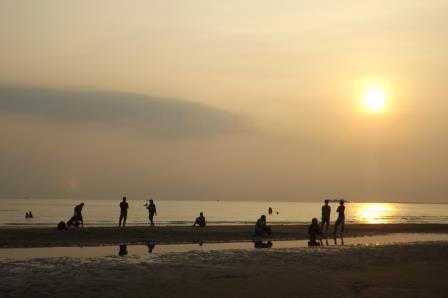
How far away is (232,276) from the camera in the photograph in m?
15.9

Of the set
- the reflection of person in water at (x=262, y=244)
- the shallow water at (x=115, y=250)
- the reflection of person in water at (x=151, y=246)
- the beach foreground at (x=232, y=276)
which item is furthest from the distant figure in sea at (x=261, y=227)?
the beach foreground at (x=232, y=276)

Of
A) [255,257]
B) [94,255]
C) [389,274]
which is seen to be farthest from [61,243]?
[389,274]

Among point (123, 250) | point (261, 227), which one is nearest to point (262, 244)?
point (261, 227)

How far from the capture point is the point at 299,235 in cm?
3475

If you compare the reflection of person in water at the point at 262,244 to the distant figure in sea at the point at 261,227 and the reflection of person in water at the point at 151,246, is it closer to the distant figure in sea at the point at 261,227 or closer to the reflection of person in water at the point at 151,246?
the distant figure in sea at the point at 261,227

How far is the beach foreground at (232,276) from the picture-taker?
13.2 meters

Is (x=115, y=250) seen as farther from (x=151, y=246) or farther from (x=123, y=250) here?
(x=151, y=246)

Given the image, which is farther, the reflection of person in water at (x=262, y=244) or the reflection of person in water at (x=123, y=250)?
the reflection of person in water at (x=262, y=244)

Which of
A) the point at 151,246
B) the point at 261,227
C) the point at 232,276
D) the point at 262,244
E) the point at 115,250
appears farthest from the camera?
the point at 261,227

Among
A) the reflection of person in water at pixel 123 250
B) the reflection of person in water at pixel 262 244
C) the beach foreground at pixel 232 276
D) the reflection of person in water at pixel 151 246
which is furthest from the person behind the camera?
the reflection of person in water at pixel 262 244

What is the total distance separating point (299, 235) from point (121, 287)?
73.6 feet

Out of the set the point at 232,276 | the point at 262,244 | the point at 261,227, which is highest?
the point at 261,227

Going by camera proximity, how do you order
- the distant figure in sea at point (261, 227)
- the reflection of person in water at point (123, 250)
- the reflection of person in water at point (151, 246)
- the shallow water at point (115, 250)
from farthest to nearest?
the distant figure in sea at point (261, 227)
the reflection of person in water at point (151, 246)
the reflection of person in water at point (123, 250)
the shallow water at point (115, 250)

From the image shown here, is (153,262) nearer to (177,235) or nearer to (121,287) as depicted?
(121,287)
